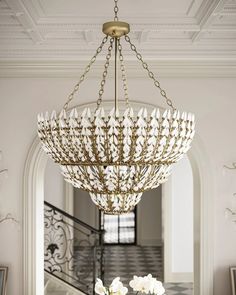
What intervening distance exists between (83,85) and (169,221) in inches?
211

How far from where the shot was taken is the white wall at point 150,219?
14883 millimetres

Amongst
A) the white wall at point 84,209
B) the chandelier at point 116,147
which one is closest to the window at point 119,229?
the white wall at point 84,209

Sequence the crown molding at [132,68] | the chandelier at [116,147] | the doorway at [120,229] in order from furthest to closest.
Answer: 1. the doorway at [120,229]
2. the crown molding at [132,68]
3. the chandelier at [116,147]

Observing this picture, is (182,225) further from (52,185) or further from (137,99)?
(137,99)

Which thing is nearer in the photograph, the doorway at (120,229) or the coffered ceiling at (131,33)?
the coffered ceiling at (131,33)

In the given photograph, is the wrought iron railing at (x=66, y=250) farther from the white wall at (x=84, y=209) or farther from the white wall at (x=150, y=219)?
the white wall at (x=150, y=219)

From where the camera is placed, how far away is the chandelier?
7.88 feet

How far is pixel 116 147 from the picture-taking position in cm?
243

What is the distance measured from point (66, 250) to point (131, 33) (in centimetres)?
512

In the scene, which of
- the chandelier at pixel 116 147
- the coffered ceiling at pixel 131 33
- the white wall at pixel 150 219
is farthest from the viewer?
the white wall at pixel 150 219

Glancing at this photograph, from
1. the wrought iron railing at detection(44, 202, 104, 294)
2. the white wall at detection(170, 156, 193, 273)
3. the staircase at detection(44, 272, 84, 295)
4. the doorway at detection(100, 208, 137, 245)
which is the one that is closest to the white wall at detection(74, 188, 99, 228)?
the doorway at detection(100, 208, 137, 245)

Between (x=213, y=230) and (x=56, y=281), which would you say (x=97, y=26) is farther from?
(x=56, y=281)

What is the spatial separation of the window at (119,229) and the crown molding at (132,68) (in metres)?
10.1

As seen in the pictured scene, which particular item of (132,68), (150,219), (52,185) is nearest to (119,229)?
(150,219)
